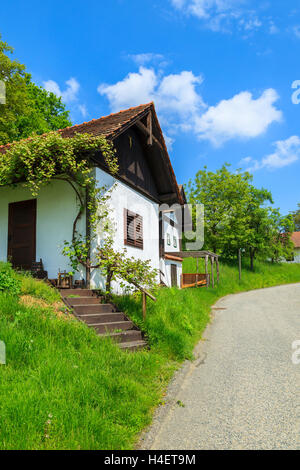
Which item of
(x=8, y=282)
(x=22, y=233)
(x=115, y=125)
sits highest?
(x=115, y=125)

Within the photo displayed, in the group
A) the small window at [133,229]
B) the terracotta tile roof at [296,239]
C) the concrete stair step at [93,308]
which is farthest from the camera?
the terracotta tile roof at [296,239]

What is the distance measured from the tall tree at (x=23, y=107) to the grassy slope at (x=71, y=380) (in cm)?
707

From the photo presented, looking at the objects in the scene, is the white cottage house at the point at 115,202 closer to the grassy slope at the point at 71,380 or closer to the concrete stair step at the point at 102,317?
the concrete stair step at the point at 102,317

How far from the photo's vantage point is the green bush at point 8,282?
612cm

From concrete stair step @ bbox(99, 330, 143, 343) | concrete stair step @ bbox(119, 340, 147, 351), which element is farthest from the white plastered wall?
concrete stair step @ bbox(119, 340, 147, 351)

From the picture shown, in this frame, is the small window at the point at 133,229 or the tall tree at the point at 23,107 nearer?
the small window at the point at 133,229

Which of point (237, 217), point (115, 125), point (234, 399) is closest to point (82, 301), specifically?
point (234, 399)

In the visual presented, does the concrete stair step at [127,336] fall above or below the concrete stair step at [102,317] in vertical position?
below

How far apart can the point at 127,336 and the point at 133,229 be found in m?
5.31

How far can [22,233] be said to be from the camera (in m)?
9.72

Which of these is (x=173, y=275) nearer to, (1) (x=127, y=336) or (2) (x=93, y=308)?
(2) (x=93, y=308)

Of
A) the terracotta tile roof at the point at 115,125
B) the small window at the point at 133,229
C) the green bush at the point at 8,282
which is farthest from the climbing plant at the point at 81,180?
the green bush at the point at 8,282

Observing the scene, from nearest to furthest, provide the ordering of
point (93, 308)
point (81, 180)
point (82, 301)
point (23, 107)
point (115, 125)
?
point (93, 308) → point (82, 301) → point (81, 180) → point (115, 125) → point (23, 107)
